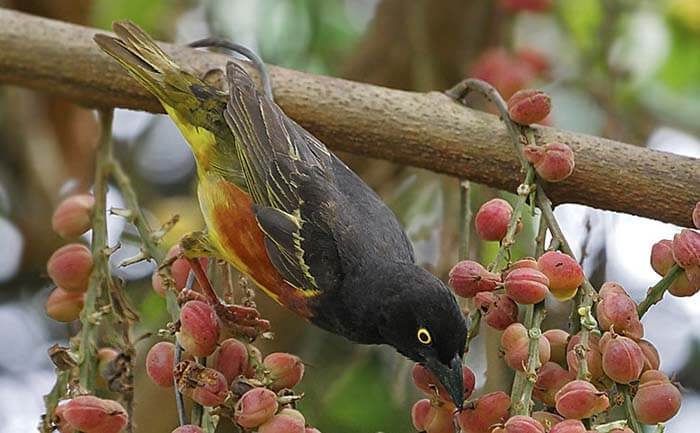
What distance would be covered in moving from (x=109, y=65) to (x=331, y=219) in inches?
27.9

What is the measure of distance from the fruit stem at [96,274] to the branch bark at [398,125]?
0.60 ft

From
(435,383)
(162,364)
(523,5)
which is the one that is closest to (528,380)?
(435,383)

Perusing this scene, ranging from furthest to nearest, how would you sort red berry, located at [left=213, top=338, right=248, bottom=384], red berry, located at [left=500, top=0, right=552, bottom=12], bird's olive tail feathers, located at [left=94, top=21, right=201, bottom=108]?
1. red berry, located at [left=500, top=0, right=552, bottom=12]
2. bird's olive tail feathers, located at [left=94, top=21, right=201, bottom=108]
3. red berry, located at [left=213, top=338, right=248, bottom=384]

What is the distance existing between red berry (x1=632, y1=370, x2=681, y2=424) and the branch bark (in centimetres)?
62

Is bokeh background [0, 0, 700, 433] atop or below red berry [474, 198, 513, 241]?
atop

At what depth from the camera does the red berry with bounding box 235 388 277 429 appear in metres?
1.86

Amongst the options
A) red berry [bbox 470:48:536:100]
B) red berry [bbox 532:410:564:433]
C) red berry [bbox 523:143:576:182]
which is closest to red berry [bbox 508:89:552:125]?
red berry [bbox 523:143:576:182]

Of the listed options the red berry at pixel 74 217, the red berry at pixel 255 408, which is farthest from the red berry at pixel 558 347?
the red berry at pixel 74 217

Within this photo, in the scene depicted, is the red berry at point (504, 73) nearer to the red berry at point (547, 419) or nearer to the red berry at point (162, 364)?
the red berry at point (162, 364)

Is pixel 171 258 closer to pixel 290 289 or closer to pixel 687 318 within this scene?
pixel 290 289

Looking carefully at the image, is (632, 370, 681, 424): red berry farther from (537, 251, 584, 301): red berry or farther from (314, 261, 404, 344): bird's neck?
(314, 261, 404, 344): bird's neck

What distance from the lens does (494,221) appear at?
2121 millimetres

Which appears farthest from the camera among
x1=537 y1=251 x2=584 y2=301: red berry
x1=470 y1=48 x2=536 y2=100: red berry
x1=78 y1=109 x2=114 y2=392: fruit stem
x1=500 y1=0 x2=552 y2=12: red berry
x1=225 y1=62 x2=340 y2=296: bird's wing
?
x1=500 y1=0 x2=552 y2=12: red berry

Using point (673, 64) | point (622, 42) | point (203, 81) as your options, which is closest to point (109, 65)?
point (203, 81)
